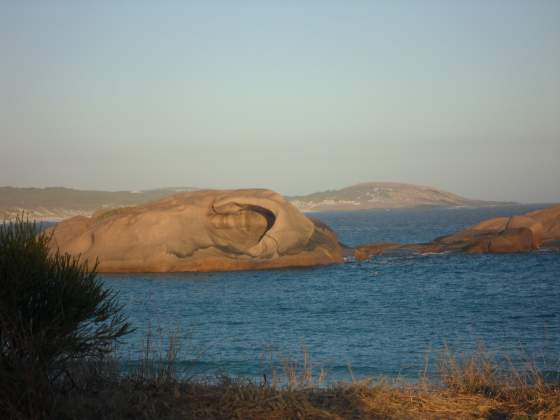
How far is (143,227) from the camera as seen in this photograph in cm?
3972

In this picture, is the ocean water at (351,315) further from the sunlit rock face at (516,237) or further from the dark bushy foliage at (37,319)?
the sunlit rock face at (516,237)

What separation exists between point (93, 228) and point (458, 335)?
86.1 ft

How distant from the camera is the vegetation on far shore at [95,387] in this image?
6902 millimetres

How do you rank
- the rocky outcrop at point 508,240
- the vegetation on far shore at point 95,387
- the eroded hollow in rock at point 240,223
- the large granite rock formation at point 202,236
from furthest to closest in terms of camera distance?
the rocky outcrop at point 508,240, the eroded hollow in rock at point 240,223, the large granite rock formation at point 202,236, the vegetation on far shore at point 95,387

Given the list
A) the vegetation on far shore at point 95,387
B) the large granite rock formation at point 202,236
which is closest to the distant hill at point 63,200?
the large granite rock formation at point 202,236

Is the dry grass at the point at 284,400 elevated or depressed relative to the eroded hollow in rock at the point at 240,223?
depressed

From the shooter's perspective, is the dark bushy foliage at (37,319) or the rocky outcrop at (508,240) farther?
the rocky outcrop at (508,240)

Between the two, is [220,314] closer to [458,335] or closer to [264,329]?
[264,329]

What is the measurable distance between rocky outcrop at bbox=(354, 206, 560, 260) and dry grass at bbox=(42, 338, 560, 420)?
3766cm

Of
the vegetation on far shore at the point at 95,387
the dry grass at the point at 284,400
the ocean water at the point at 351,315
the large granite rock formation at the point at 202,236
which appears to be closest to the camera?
the vegetation on far shore at the point at 95,387

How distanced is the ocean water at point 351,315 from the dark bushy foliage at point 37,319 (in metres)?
1.64

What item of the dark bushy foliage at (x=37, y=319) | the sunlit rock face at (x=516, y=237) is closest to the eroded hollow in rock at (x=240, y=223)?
the sunlit rock face at (x=516, y=237)

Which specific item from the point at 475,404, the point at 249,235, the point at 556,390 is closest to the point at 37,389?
the point at 475,404

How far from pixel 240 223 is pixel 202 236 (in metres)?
3.90
